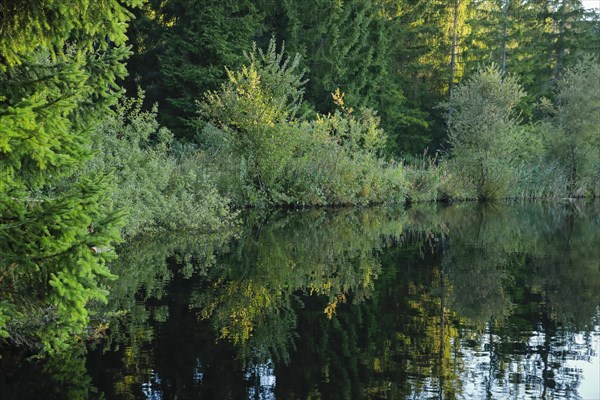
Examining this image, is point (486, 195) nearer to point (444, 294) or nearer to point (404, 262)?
point (404, 262)

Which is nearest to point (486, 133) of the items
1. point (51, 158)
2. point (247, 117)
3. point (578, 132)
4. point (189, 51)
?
point (578, 132)

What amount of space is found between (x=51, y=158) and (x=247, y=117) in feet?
67.1

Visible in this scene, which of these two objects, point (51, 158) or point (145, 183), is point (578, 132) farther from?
point (51, 158)

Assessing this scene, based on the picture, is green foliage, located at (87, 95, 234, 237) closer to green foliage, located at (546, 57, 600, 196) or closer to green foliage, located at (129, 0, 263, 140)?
green foliage, located at (129, 0, 263, 140)

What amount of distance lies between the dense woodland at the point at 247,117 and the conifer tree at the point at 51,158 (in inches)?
0.7

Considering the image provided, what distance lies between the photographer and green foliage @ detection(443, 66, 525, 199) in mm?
35531

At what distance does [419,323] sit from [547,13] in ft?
166

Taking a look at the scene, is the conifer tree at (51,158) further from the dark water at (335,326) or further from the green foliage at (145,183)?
the green foliage at (145,183)

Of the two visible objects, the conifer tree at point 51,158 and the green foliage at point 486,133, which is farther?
the green foliage at point 486,133

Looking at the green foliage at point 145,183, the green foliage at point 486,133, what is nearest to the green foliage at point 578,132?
the green foliage at point 486,133

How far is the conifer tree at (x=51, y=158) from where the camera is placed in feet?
18.6

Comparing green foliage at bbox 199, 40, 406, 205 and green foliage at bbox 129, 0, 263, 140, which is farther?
green foliage at bbox 129, 0, 263, 140

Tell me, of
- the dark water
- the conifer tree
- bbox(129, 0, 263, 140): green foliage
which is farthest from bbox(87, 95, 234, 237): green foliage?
bbox(129, 0, 263, 140): green foliage

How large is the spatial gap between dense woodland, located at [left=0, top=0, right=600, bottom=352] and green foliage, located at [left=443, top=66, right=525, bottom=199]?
0.11m
